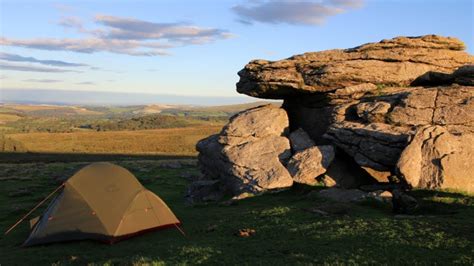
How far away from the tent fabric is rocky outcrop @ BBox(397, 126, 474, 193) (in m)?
14.4

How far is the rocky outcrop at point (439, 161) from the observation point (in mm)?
24297

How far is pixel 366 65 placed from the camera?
113 feet

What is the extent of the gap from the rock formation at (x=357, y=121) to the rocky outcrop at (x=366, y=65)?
8 centimetres

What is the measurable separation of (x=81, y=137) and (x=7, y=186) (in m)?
108

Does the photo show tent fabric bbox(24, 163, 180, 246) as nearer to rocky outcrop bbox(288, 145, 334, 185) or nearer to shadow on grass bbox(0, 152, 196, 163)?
rocky outcrop bbox(288, 145, 334, 185)

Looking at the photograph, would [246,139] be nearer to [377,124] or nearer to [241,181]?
[241,181]

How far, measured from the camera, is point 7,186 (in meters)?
44.5

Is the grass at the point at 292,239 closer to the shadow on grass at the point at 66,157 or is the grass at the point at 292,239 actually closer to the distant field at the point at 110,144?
the shadow on grass at the point at 66,157

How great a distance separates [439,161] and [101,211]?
19.6 metres

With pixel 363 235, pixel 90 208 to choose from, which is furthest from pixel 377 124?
pixel 90 208

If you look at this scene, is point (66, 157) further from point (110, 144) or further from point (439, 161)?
point (439, 161)

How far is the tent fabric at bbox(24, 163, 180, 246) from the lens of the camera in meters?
20.4

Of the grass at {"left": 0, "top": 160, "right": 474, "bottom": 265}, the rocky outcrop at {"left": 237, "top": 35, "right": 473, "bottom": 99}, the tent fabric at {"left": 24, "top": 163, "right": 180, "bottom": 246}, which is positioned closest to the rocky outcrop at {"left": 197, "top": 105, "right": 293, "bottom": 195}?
the grass at {"left": 0, "top": 160, "right": 474, "bottom": 265}

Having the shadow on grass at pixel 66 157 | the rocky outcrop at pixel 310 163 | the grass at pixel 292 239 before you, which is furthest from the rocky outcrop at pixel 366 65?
the shadow on grass at pixel 66 157
